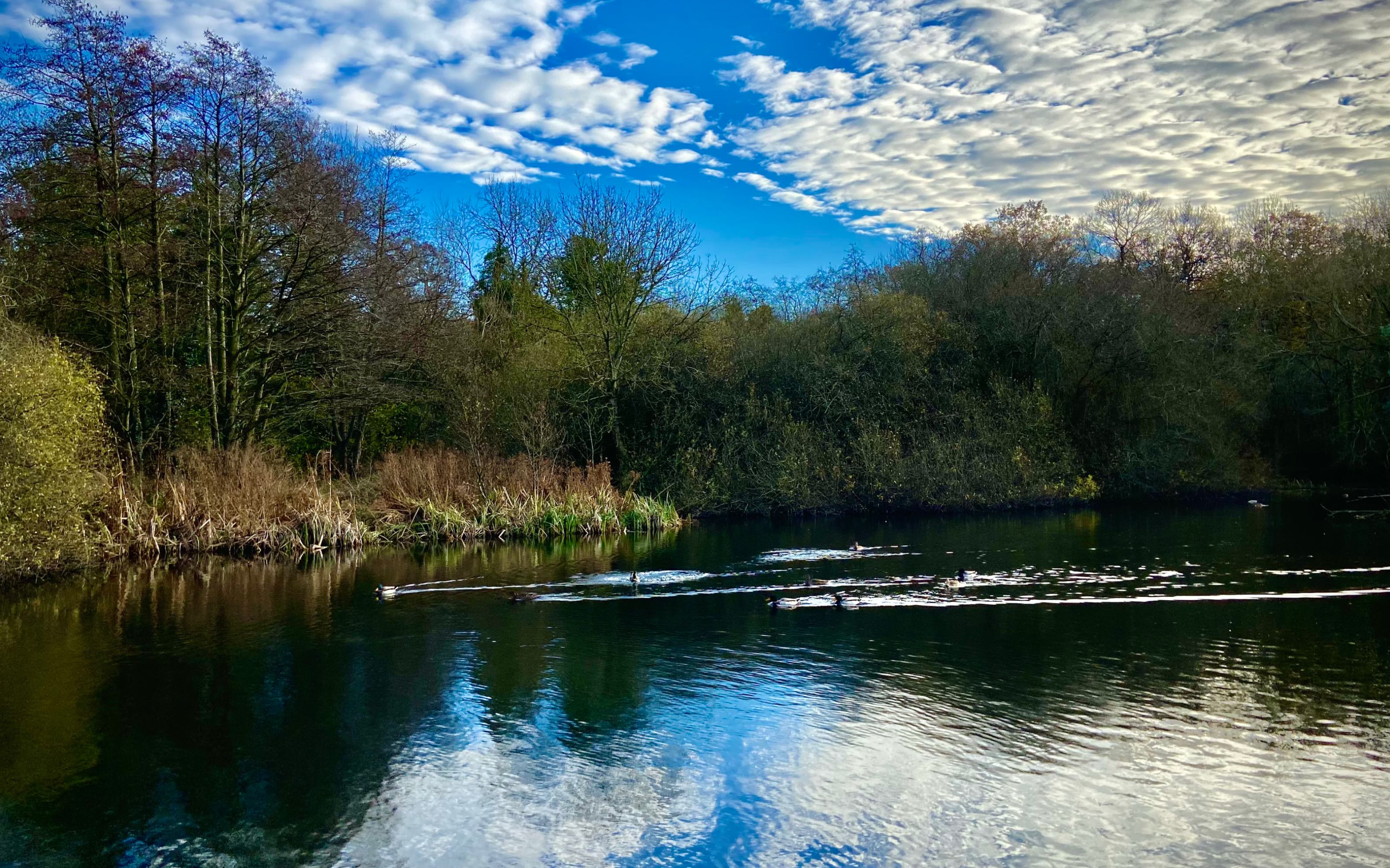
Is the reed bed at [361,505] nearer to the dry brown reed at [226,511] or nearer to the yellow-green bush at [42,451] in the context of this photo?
the dry brown reed at [226,511]

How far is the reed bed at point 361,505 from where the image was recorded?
59.5 ft

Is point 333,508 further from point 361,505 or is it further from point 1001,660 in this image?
point 1001,660

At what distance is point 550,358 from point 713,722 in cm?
1998

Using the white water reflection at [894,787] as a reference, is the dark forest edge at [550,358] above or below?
above

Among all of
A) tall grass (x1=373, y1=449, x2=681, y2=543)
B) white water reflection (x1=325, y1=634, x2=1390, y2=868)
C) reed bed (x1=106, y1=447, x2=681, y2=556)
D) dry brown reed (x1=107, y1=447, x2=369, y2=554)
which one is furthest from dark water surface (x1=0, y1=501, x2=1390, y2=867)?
tall grass (x1=373, y1=449, x2=681, y2=543)

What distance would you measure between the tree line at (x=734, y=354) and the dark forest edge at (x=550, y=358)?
0.10 m

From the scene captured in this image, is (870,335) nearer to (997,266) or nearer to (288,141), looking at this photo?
(997,266)

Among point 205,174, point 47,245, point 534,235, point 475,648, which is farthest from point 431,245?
point 475,648

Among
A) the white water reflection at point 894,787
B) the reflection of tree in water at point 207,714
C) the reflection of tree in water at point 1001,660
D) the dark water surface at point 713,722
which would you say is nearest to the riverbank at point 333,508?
the dark water surface at point 713,722

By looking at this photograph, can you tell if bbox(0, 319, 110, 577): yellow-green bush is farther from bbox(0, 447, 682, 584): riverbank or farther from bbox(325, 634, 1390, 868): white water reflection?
bbox(325, 634, 1390, 868): white water reflection

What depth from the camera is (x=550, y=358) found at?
2672 centimetres

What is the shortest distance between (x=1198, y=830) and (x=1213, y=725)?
2.16 metres

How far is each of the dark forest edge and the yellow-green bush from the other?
0.11 metres

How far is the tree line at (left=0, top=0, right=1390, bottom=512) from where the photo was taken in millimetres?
21219
